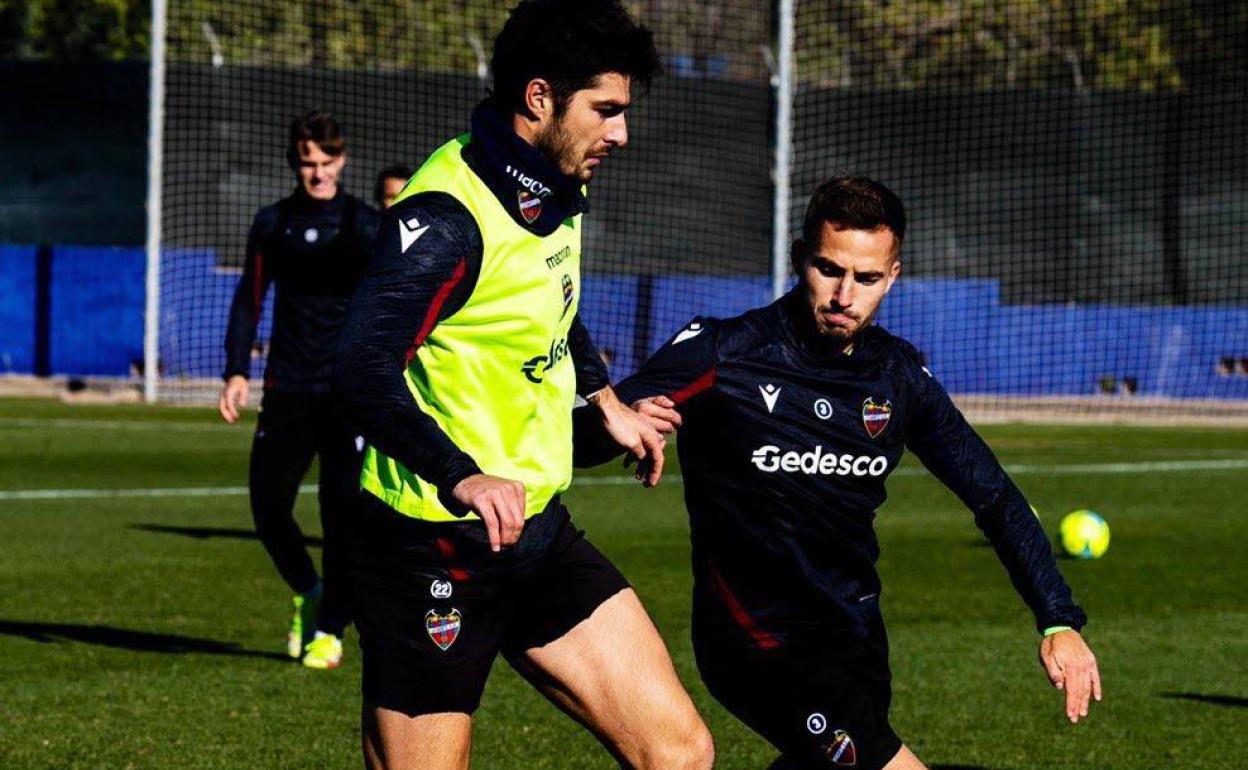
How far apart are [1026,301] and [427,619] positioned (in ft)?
84.5

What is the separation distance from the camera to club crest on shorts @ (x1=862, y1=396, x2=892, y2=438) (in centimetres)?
520

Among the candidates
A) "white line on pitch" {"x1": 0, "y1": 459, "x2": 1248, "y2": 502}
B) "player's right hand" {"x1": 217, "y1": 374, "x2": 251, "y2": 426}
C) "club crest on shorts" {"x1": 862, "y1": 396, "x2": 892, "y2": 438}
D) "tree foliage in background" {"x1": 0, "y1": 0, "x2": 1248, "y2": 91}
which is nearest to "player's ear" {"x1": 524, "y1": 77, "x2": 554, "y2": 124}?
"club crest on shorts" {"x1": 862, "y1": 396, "x2": 892, "y2": 438}

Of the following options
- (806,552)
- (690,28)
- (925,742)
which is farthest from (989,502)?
(690,28)

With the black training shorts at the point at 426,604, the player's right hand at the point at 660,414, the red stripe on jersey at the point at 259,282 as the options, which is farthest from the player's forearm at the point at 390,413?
the red stripe on jersey at the point at 259,282

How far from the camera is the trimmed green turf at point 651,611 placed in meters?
7.29

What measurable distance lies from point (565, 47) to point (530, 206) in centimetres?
34

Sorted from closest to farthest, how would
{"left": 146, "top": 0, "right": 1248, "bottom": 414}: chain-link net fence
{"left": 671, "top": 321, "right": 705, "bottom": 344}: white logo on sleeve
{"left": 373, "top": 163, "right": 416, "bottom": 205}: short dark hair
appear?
1. {"left": 671, "top": 321, "right": 705, "bottom": 344}: white logo on sleeve
2. {"left": 373, "top": 163, "right": 416, "bottom": 205}: short dark hair
3. {"left": 146, "top": 0, "right": 1248, "bottom": 414}: chain-link net fence

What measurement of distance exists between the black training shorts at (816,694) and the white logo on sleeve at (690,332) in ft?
2.41

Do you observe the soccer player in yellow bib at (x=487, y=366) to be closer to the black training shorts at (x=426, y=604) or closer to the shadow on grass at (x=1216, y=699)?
the black training shorts at (x=426, y=604)

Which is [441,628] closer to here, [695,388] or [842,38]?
[695,388]

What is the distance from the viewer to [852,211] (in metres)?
5.14

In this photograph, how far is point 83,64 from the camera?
31.5 m

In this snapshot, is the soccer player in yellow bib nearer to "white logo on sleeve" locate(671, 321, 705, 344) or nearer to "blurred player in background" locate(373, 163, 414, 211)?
"white logo on sleeve" locate(671, 321, 705, 344)

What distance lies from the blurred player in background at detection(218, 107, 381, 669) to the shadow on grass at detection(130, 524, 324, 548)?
3.94 meters
